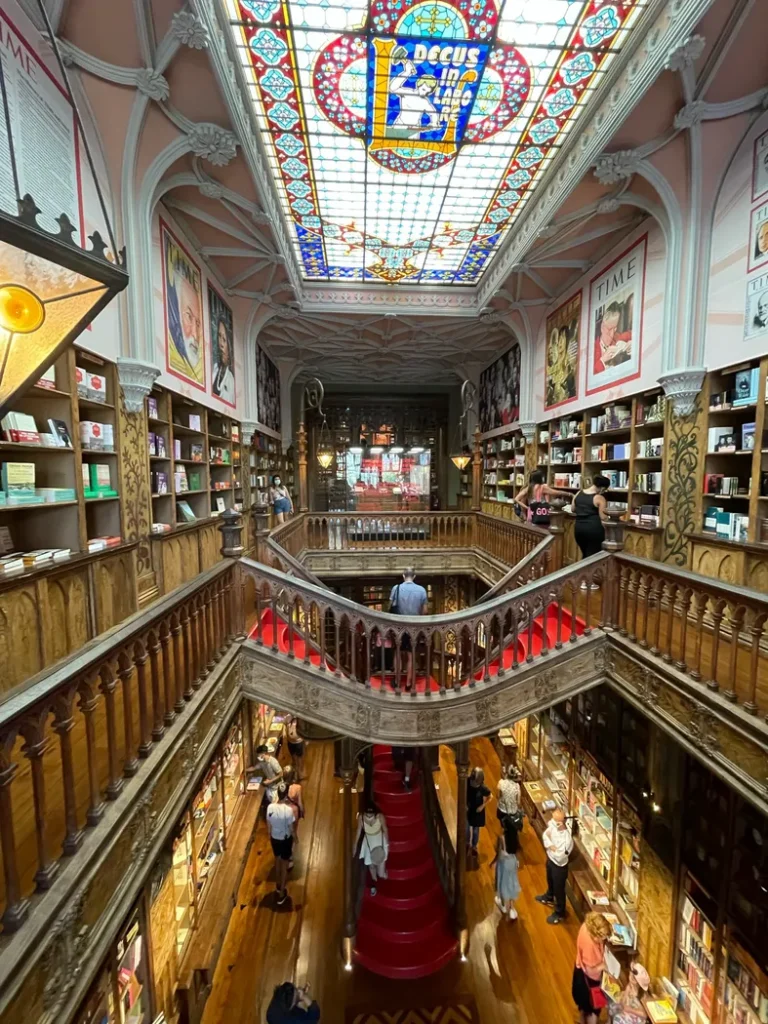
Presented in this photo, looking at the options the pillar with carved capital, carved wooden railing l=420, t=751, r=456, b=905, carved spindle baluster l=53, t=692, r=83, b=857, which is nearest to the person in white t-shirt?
the pillar with carved capital

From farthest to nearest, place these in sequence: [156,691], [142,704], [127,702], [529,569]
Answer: [529,569]
[156,691]
[142,704]
[127,702]

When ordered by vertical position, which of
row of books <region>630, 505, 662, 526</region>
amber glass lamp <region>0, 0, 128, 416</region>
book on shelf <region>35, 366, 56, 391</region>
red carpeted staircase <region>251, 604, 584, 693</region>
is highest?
book on shelf <region>35, 366, 56, 391</region>

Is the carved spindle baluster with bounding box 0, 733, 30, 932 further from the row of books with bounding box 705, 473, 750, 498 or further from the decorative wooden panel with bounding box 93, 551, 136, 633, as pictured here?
the row of books with bounding box 705, 473, 750, 498

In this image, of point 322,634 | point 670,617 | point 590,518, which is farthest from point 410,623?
point 590,518

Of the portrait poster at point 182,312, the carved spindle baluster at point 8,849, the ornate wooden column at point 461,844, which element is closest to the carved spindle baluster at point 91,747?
the carved spindle baluster at point 8,849

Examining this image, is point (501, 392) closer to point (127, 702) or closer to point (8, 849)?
point (127, 702)

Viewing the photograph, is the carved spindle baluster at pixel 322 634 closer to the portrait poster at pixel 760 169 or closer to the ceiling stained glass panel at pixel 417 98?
the ceiling stained glass panel at pixel 417 98

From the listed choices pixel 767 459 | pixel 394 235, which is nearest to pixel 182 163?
pixel 394 235

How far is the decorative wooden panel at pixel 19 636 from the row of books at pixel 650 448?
21.7ft

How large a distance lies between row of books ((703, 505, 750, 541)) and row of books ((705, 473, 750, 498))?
0.20 metres

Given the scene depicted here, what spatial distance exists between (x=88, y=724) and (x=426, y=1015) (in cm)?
492

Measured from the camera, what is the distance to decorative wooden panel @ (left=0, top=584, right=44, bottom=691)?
315cm

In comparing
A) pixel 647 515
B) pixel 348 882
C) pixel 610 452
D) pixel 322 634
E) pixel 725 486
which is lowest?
pixel 348 882

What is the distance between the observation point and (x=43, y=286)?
1.53m
